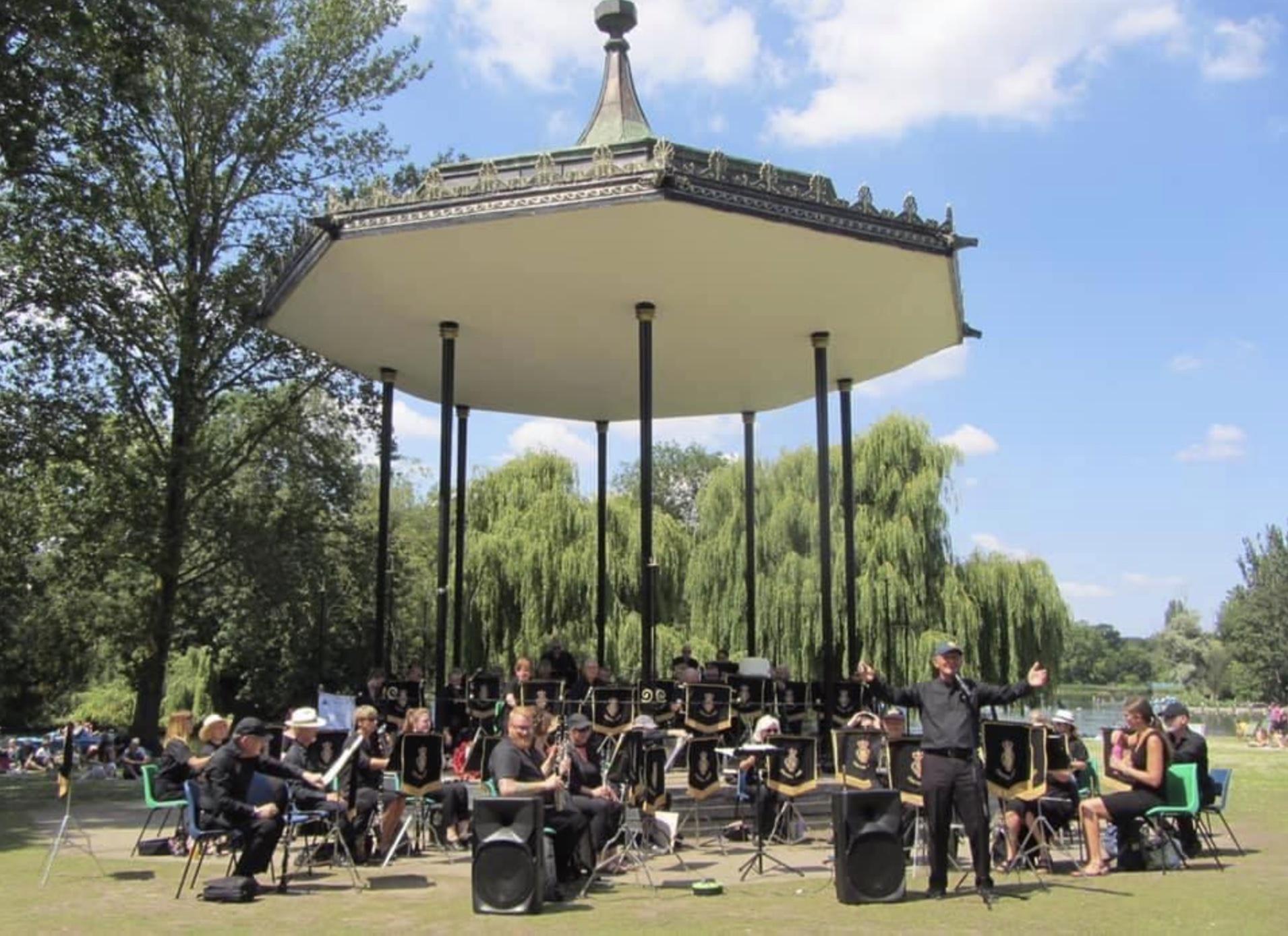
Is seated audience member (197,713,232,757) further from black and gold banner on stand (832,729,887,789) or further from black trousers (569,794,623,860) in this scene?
black and gold banner on stand (832,729,887,789)

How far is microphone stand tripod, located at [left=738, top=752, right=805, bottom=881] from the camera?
345 inches

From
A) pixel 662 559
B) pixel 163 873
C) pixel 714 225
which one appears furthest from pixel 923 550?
pixel 163 873

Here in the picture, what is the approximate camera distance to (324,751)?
9.47 m

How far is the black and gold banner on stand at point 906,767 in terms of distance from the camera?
858 centimetres

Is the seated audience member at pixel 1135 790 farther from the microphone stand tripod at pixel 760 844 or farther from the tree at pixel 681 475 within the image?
the tree at pixel 681 475

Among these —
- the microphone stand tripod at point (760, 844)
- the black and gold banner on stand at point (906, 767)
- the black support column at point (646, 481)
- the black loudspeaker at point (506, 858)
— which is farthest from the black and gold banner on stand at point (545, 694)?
the black loudspeaker at point (506, 858)

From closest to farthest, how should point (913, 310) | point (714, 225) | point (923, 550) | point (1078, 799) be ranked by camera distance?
point (1078, 799) → point (714, 225) → point (913, 310) → point (923, 550)

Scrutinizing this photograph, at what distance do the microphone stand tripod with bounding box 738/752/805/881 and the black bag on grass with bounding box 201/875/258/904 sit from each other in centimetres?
353

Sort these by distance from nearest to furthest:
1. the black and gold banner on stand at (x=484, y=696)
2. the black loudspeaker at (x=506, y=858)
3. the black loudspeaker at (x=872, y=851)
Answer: the black loudspeaker at (x=506, y=858), the black loudspeaker at (x=872, y=851), the black and gold banner on stand at (x=484, y=696)

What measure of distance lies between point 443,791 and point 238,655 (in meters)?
27.5

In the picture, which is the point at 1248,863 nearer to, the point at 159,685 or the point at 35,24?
the point at 35,24

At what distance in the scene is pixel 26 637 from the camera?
26.4 m

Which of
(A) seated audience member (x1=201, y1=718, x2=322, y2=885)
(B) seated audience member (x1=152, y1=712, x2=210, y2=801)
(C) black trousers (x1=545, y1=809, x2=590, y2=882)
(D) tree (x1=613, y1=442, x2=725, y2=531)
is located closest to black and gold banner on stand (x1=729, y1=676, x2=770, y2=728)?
(C) black trousers (x1=545, y1=809, x2=590, y2=882)

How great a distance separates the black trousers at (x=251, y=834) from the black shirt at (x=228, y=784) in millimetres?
45
